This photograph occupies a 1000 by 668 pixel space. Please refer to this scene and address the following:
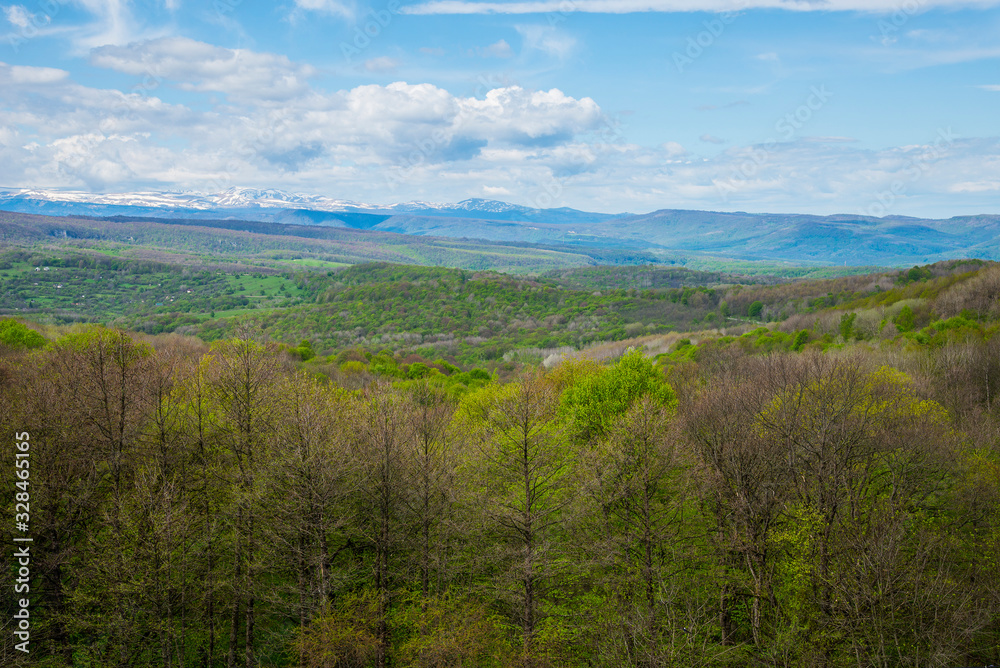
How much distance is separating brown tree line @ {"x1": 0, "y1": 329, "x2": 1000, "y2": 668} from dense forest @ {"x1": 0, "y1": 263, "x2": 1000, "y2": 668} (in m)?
0.16

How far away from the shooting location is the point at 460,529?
25.9 m

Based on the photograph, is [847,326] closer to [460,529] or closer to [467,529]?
[467,529]

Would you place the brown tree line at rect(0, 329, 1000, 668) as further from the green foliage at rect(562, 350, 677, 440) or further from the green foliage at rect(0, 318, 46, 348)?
the green foliage at rect(0, 318, 46, 348)

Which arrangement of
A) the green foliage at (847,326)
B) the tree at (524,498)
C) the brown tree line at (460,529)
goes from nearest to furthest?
the brown tree line at (460,529)
the tree at (524,498)
the green foliage at (847,326)

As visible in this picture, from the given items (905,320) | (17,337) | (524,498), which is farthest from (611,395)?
(17,337)

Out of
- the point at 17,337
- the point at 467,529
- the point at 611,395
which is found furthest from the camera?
the point at 17,337

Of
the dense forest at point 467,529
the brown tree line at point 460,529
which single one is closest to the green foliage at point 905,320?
the dense forest at point 467,529

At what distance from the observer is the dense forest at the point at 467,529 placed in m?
22.8

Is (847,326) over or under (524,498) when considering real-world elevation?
over

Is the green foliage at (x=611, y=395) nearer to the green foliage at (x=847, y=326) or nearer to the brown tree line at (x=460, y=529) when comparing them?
the brown tree line at (x=460, y=529)

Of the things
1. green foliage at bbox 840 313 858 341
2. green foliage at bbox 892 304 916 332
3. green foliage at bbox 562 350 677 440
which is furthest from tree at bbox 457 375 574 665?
green foliage at bbox 840 313 858 341

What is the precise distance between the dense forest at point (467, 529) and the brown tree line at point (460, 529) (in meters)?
0.16

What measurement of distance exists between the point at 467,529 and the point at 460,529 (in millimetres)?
710

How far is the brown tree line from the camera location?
904 inches
